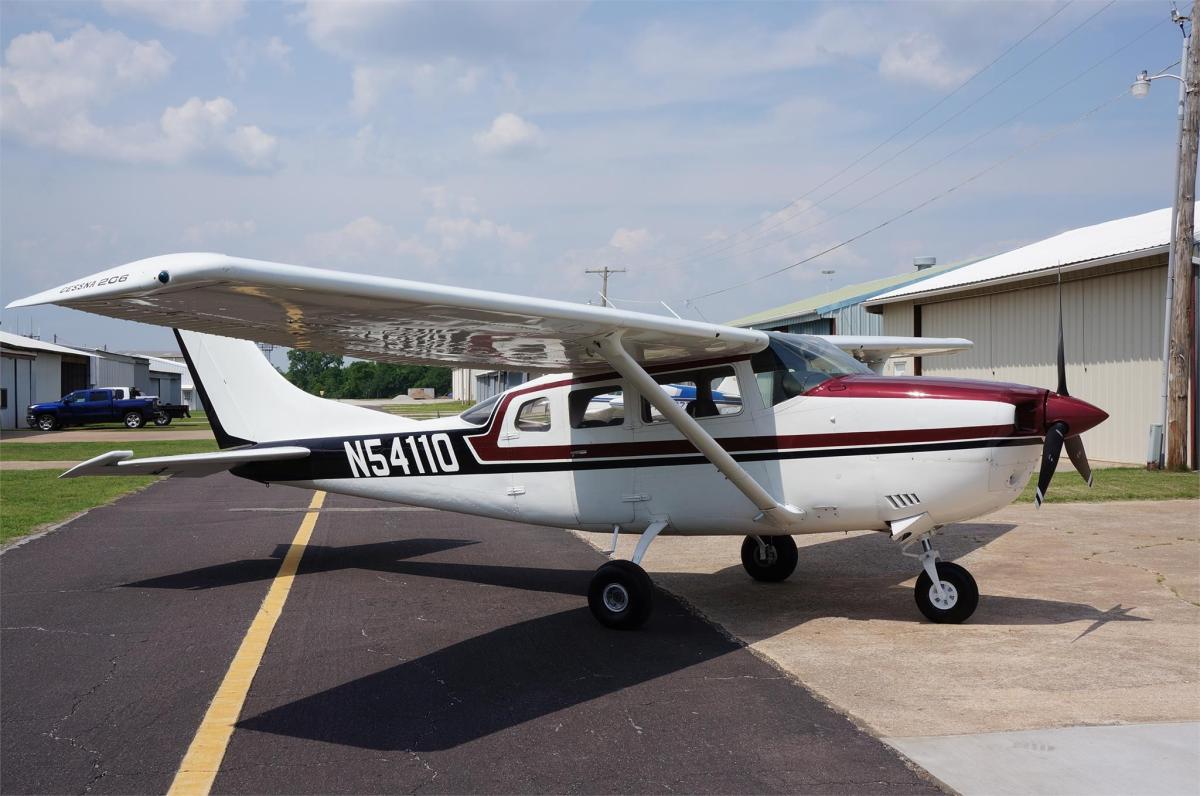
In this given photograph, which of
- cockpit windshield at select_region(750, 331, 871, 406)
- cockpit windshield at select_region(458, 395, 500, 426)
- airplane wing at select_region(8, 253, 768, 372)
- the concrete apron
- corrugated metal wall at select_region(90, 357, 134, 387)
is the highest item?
corrugated metal wall at select_region(90, 357, 134, 387)

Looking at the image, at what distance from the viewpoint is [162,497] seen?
1625cm

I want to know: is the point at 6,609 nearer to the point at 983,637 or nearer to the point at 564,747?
the point at 564,747

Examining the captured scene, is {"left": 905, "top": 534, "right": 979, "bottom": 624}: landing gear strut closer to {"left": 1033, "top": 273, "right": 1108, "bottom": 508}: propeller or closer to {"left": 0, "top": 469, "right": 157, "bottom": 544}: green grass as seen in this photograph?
{"left": 1033, "top": 273, "right": 1108, "bottom": 508}: propeller

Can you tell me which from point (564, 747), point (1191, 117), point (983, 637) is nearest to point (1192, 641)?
point (983, 637)

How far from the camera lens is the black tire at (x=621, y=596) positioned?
22.6 ft

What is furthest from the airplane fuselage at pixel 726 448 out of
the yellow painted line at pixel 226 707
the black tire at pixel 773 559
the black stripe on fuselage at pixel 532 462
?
the yellow painted line at pixel 226 707

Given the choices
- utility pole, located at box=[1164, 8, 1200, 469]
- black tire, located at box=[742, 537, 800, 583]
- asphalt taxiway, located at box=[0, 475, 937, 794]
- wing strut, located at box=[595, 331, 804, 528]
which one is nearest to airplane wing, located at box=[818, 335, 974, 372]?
black tire, located at box=[742, 537, 800, 583]

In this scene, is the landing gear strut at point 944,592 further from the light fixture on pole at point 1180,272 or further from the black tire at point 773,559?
the light fixture on pole at point 1180,272

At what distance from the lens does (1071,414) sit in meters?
6.25

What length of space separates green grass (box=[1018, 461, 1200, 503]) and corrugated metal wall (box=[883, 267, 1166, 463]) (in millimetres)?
1791

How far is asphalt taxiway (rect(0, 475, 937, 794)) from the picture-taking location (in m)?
4.24

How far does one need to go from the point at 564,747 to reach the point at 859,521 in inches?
129

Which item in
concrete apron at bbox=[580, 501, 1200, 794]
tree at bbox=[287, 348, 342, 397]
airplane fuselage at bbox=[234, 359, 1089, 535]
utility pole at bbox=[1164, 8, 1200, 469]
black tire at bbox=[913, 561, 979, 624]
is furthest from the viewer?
tree at bbox=[287, 348, 342, 397]

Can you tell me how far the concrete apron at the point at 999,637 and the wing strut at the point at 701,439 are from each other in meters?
0.90
